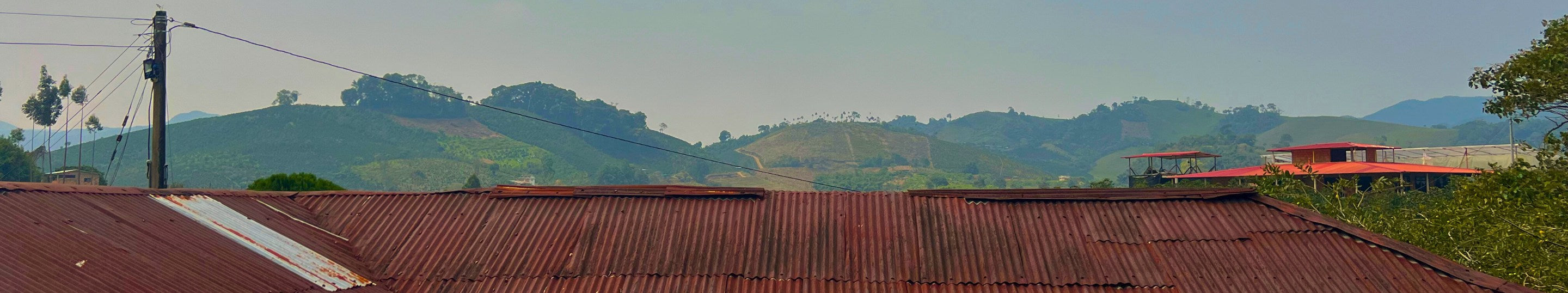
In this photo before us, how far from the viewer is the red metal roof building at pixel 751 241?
12.4 metres

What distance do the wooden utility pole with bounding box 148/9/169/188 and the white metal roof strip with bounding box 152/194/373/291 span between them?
19.3 ft

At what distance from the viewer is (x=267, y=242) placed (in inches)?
516

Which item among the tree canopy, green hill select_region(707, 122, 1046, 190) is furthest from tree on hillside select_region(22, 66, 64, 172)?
green hill select_region(707, 122, 1046, 190)

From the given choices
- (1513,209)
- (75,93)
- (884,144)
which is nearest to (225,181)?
(75,93)

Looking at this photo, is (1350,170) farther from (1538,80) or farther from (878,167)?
(878,167)

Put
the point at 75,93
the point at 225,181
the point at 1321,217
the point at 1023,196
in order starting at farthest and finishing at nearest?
the point at 225,181, the point at 75,93, the point at 1023,196, the point at 1321,217

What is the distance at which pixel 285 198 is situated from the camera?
1552 cm

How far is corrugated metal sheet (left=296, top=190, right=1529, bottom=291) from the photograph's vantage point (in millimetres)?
A: 12836

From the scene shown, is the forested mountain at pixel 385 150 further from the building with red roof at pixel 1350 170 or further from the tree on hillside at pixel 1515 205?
the tree on hillside at pixel 1515 205

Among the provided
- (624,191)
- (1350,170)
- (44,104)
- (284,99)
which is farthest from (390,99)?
(624,191)

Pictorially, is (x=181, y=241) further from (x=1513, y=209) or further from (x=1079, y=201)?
(x=1513, y=209)

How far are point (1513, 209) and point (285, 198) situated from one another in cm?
2017

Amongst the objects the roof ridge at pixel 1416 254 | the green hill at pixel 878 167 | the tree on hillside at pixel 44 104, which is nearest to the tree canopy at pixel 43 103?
the tree on hillside at pixel 44 104

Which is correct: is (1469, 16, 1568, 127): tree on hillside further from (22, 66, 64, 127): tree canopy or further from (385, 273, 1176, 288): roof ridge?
(22, 66, 64, 127): tree canopy
